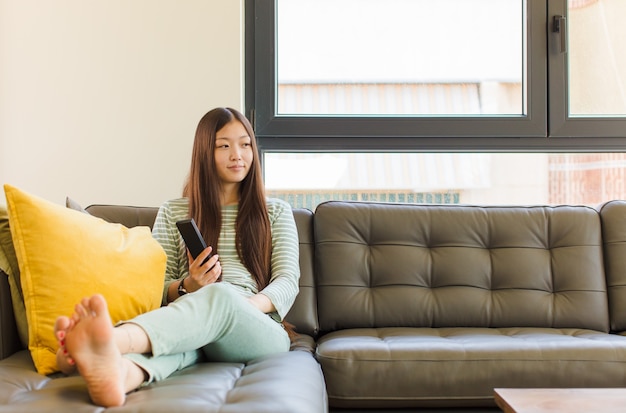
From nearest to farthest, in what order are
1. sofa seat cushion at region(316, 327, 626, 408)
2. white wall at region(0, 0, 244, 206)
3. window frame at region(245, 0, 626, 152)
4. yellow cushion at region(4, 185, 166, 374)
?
yellow cushion at region(4, 185, 166, 374), sofa seat cushion at region(316, 327, 626, 408), white wall at region(0, 0, 244, 206), window frame at region(245, 0, 626, 152)

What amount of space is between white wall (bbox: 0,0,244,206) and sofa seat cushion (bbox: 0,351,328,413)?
4.12ft

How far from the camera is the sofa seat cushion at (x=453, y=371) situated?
197cm

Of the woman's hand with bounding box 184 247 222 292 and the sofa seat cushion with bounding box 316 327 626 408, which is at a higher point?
the woman's hand with bounding box 184 247 222 292

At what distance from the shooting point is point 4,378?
1565 millimetres

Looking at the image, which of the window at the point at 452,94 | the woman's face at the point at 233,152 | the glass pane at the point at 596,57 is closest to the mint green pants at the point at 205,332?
the woman's face at the point at 233,152

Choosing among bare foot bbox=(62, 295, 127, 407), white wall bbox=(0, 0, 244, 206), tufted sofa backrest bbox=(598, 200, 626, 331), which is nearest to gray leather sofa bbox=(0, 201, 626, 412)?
tufted sofa backrest bbox=(598, 200, 626, 331)

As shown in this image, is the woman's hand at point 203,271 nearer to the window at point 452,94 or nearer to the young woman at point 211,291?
the young woman at point 211,291

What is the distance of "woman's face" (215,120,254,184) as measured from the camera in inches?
90.5

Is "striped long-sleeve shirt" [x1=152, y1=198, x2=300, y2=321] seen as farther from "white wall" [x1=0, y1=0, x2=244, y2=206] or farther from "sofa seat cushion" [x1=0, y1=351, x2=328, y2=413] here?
"white wall" [x1=0, y1=0, x2=244, y2=206]

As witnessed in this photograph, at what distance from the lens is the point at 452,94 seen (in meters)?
3.12

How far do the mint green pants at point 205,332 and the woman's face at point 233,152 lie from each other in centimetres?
61

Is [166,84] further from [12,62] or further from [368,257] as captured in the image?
[368,257]

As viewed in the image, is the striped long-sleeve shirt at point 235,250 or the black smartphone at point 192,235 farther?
the striped long-sleeve shirt at point 235,250

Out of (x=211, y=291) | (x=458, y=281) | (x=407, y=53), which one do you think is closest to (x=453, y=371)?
(x=458, y=281)
